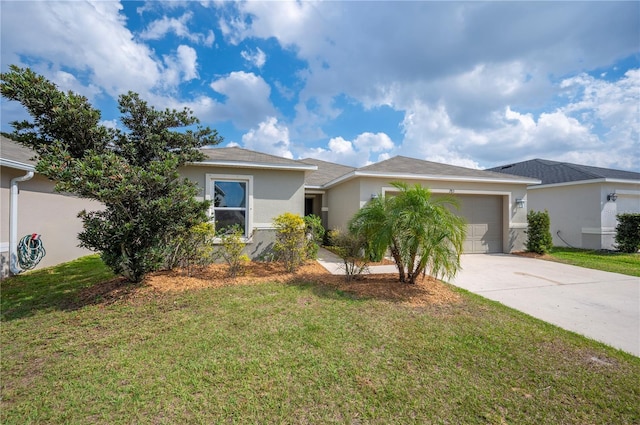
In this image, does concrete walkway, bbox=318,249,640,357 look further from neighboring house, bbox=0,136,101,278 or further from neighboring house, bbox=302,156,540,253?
neighboring house, bbox=0,136,101,278

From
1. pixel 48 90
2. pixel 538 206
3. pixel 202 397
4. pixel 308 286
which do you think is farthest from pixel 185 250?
pixel 538 206

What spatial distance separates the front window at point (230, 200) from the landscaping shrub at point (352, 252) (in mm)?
3432

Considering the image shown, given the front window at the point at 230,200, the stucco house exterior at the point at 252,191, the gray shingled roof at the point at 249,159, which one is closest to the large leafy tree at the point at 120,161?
the gray shingled roof at the point at 249,159

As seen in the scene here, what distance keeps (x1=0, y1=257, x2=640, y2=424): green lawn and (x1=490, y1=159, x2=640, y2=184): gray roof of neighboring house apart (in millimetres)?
13676

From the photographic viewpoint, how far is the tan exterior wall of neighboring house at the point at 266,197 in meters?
8.38

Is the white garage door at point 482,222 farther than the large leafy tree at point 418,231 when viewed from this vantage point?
Yes

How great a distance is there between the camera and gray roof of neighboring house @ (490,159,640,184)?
1333 cm

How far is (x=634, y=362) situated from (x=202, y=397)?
4902mm

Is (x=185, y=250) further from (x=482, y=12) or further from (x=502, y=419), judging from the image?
A: (x=482, y=12)

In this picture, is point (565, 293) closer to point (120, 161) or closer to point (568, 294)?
point (568, 294)

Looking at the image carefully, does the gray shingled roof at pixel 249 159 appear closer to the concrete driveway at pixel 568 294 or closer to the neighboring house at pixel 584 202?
the concrete driveway at pixel 568 294

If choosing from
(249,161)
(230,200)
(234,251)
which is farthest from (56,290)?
(249,161)

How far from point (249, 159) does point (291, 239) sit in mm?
3135

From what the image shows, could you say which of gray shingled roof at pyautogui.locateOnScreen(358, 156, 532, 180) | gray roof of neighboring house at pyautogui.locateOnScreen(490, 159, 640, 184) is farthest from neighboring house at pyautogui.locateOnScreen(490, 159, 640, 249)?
gray shingled roof at pyautogui.locateOnScreen(358, 156, 532, 180)
